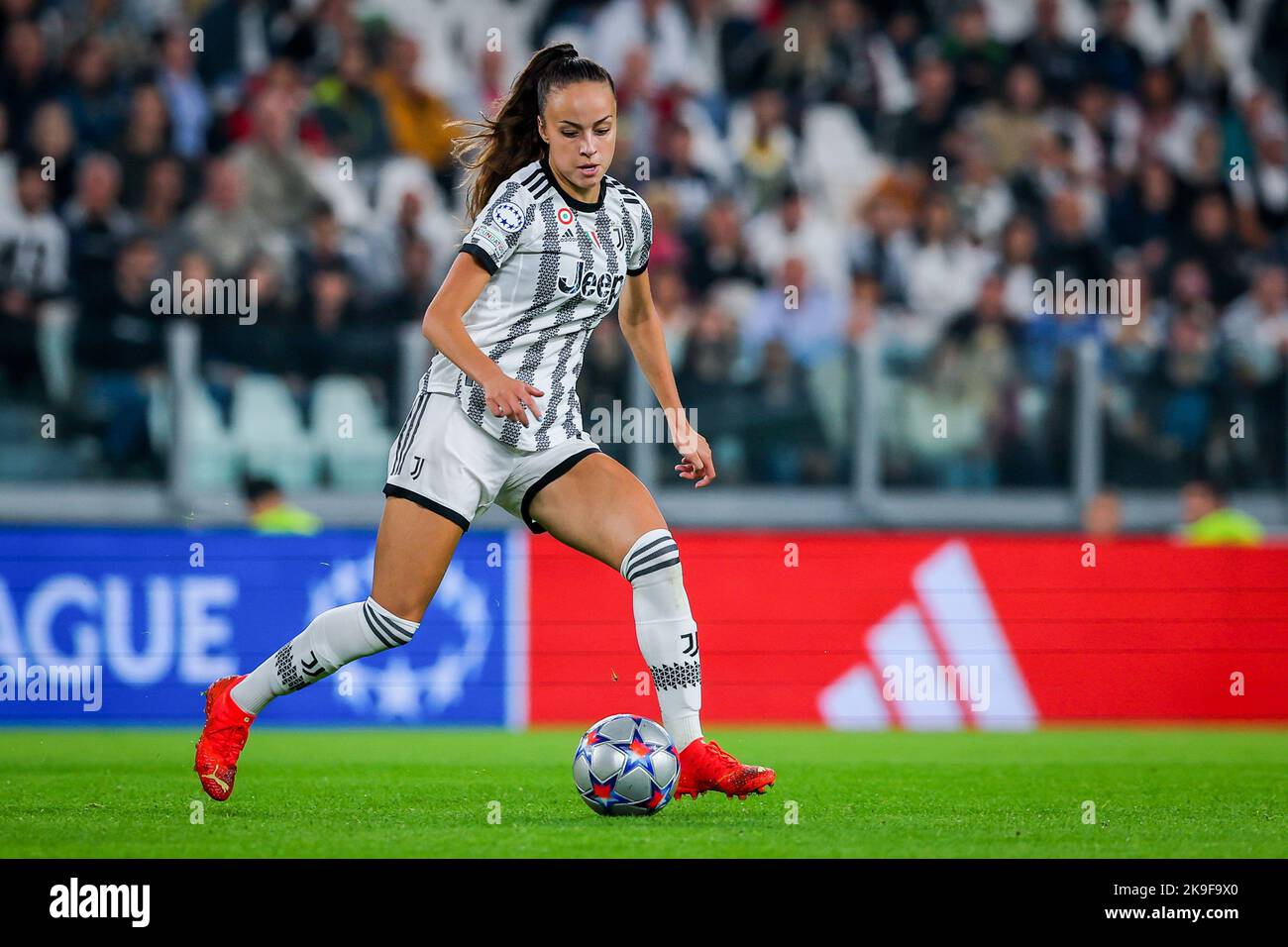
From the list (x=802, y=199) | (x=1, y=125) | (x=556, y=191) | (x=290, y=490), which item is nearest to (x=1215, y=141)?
(x=802, y=199)

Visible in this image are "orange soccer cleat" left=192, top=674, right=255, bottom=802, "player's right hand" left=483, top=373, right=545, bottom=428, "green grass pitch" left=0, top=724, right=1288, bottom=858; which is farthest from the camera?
"orange soccer cleat" left=192, top=674, right=255, bottom=802

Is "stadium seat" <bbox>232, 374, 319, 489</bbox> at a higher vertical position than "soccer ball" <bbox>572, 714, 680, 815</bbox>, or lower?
higher

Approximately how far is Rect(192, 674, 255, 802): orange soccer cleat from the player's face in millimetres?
1969

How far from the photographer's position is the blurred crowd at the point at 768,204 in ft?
35.1

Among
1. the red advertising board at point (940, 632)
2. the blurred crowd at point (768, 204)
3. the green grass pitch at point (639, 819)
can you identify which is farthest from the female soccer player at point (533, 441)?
the blurred crowd at point (768, 204)

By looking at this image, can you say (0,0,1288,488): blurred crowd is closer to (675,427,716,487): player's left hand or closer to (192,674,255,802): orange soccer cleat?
(675,427,716,487): player's left hand

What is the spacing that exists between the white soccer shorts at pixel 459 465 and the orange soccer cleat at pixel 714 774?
87cm

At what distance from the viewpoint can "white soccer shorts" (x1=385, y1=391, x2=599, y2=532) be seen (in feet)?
19.6

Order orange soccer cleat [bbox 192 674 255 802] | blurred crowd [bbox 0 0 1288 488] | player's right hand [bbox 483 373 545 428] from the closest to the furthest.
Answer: player's right hand [bbox 483 373 545 428]
orange soccer cleat [bbox 192 674 255 802]
blurred crowd [bbox 0 0 1288 488]

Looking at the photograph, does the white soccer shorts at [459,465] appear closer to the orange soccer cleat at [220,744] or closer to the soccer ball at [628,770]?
the soccer ball at [628,770]

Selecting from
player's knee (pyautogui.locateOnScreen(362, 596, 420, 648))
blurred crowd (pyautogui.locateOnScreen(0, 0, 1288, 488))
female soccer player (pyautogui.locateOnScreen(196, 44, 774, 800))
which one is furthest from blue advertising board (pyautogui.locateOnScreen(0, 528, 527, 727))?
player's knee (pyautogui.locateOnScreen(362, 596, 420, 648))

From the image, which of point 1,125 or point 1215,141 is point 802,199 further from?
point 1,125

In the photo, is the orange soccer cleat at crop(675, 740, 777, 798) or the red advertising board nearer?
A: the orange soccer cleat at crop(675, 740, 777, 798)

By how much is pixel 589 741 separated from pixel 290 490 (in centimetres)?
470
